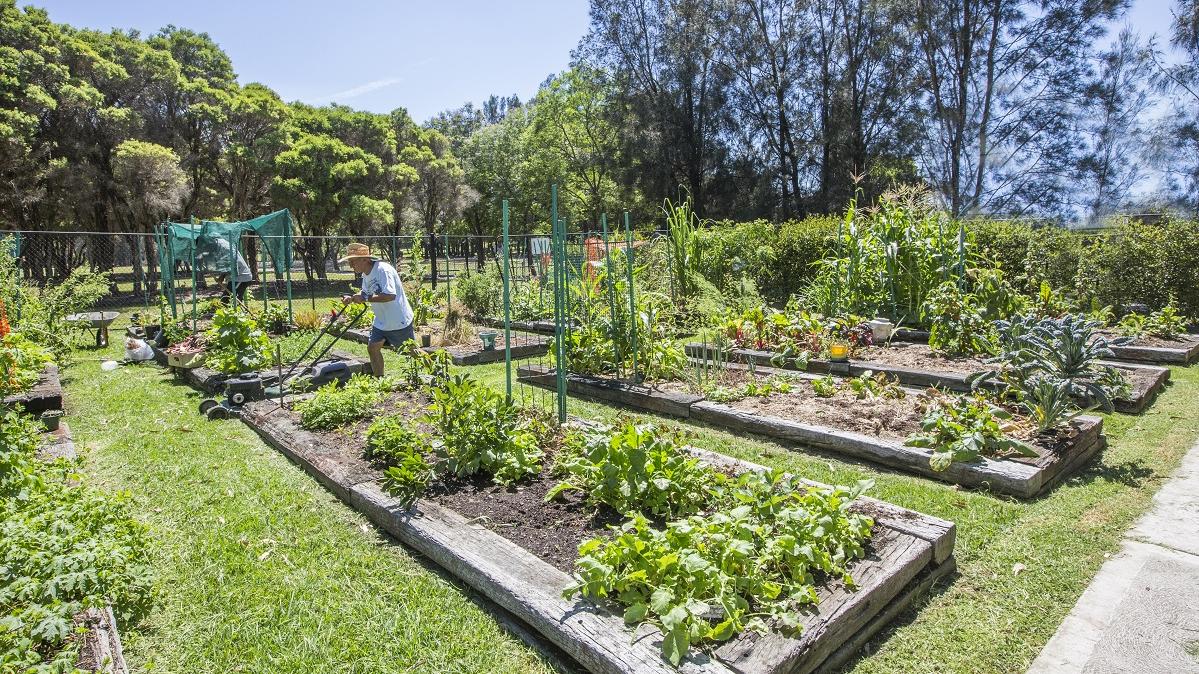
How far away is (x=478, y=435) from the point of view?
390 centimetres

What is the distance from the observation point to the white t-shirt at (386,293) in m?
6.19

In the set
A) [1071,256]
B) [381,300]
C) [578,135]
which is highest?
[578,135]

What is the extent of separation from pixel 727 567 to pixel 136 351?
938 cm

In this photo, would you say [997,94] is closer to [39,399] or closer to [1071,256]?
[1071,256]

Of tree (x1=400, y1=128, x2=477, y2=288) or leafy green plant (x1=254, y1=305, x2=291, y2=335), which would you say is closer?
leafy green plant (x1=254, y1=305, x2=291, y2=335)

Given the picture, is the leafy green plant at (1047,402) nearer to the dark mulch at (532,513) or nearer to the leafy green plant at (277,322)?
the dark mulch at (532,513)

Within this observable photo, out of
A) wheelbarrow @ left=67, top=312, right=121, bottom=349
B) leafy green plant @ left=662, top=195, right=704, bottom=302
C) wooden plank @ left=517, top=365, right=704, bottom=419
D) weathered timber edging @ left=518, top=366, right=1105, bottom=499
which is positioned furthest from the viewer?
wheelbarrow @ left=67, top=312, right=121, bottom=349

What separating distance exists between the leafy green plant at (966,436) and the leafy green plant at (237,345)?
640 centimetres

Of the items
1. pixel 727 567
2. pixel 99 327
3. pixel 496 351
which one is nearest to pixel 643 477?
pixel 727 567

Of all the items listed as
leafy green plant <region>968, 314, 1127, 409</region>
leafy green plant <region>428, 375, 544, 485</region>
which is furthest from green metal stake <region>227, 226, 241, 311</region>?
leafy green plant <region>968, 314, 1127, 409</region>

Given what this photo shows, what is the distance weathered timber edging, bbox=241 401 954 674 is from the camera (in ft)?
7.11

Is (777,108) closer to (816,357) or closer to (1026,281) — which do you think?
(1026,281)

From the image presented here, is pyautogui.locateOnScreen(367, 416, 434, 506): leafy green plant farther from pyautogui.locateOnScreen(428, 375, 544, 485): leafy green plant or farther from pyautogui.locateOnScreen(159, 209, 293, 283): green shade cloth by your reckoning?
pyautogui.locateOnScreen(159, 209, 293, 283): green shade cloth

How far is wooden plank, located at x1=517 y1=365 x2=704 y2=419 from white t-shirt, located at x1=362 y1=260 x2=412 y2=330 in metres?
1.34
